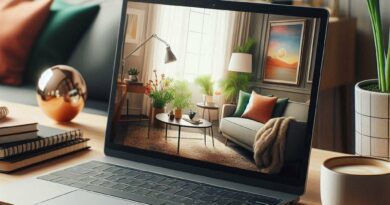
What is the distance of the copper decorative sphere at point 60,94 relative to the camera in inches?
61.6

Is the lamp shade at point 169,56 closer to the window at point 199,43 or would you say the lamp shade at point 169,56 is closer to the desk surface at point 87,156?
the window at point 199,43

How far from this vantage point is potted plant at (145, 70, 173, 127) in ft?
4.07

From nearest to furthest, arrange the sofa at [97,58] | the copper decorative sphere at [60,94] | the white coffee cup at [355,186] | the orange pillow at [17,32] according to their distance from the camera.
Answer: the white coffee cup at [355,186]
the copper decorative sphere at [60,94]
the sofa at [97,58]
the orange pillow at [17,32]

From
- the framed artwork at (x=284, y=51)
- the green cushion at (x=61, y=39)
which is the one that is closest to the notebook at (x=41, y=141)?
the framed artwork at (x=284, y=51)

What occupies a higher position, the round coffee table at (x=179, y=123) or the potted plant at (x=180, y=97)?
the potted plant at (x=180, y=97)

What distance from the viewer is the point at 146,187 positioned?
3.63 feet

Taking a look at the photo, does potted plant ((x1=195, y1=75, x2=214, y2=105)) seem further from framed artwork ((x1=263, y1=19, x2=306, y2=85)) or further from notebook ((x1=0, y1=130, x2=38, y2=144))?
notebook ((x1=0, y1=130, x2=38, y2=144))

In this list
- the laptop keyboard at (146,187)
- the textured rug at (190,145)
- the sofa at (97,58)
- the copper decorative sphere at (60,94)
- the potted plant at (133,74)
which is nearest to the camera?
the laptop keyboard at (146,187)

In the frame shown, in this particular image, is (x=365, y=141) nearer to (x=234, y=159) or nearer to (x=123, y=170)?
(x=234, y=159)

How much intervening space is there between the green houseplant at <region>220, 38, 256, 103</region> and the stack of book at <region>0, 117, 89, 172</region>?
1.18 ft

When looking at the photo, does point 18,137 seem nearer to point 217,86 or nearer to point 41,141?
point 41,141

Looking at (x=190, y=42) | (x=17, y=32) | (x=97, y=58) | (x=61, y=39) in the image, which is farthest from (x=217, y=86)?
(x=17, y=32)

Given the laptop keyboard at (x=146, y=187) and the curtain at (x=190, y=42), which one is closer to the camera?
the laptop keyboard at (x=146, y=187)

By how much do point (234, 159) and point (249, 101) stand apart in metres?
0.11
